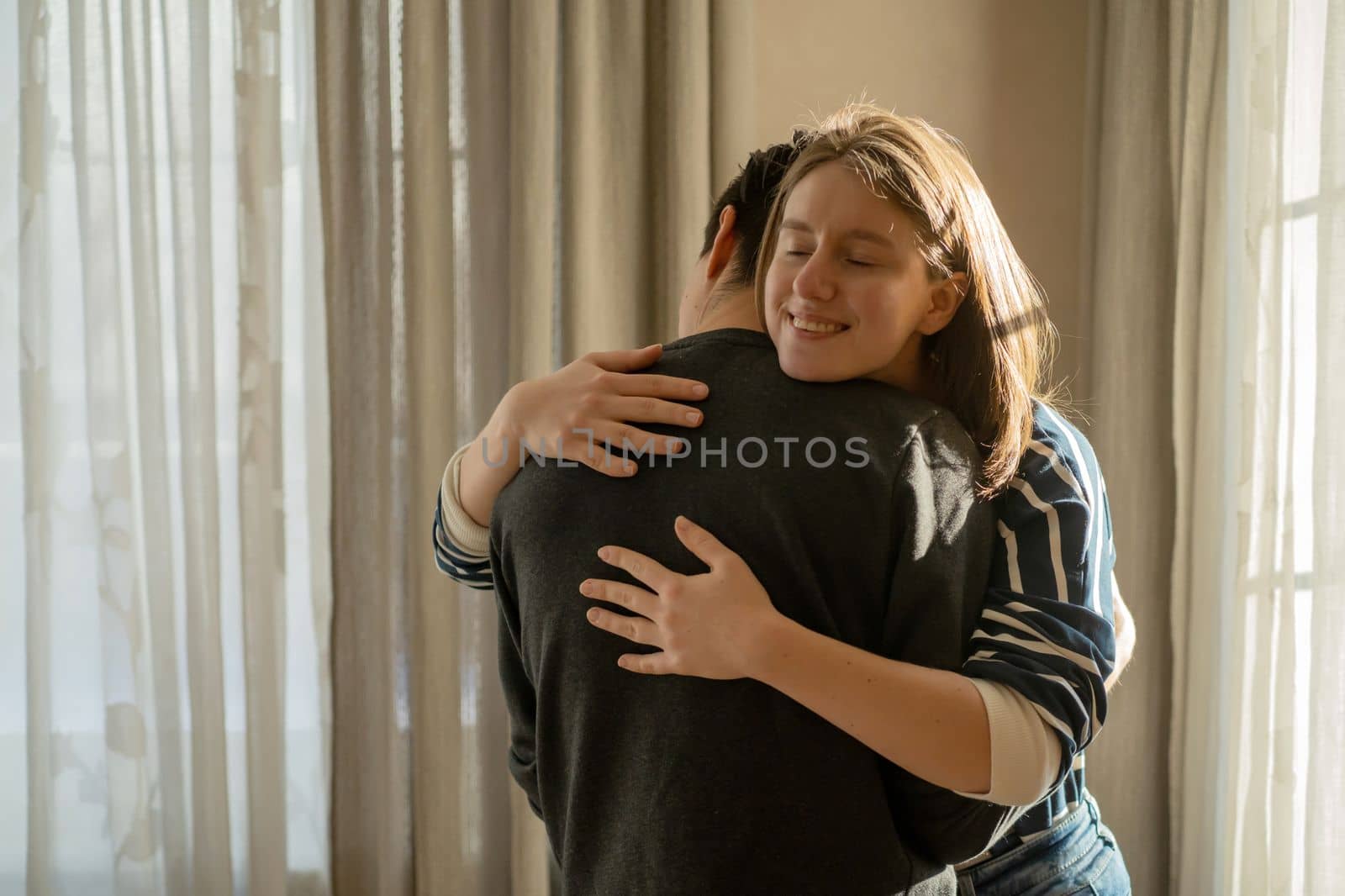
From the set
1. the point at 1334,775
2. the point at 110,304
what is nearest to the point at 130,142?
the point at 110,304

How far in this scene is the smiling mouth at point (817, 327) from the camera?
916 millimetres

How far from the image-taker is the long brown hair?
95 cm

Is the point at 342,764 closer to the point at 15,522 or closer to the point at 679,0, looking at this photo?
the point at 15,522

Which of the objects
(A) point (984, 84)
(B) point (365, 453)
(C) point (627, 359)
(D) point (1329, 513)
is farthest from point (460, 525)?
(A) point (984, 84)

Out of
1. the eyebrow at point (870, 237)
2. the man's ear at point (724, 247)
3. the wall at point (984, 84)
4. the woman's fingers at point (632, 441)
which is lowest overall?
the woman's fingers at point (632, 441)

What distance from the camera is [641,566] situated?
35.0 inches

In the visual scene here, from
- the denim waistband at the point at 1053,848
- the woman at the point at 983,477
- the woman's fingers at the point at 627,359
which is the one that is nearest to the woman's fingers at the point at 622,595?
the woman at the point at 983,477

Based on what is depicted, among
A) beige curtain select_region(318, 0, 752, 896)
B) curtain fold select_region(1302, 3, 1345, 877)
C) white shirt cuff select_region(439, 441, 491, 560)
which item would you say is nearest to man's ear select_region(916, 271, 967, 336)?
white shirt cuff select_region(439, 441, 491, 560)

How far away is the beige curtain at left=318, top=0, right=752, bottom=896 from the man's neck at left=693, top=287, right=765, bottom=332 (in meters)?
1.20

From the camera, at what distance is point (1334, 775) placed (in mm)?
1710

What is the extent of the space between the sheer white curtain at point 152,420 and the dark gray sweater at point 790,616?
5.17ft

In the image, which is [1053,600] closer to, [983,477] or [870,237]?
[983,477]

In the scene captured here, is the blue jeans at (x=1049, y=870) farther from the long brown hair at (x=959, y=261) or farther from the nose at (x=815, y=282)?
the nose at (x=815, y=282)

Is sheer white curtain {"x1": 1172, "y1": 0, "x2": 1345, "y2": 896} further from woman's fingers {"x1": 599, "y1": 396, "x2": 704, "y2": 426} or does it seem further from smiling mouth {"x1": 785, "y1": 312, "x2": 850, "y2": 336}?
woman's fingers {"x1": 599, "y1": 396, "x2": 704, "y2": 426}
